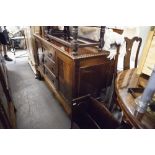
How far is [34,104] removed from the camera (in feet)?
7.30

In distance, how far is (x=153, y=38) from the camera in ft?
3.22

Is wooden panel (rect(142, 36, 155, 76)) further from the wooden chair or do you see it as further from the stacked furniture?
the stacked furniture

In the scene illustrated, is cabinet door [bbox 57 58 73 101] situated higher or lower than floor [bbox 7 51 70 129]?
higher

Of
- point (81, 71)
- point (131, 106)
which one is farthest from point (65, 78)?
point (131, 106)

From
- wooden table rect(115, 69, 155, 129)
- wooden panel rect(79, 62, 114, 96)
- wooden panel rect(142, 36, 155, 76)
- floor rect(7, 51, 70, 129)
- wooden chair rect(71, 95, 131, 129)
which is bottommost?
floor rect(7, 51, 70, 129)

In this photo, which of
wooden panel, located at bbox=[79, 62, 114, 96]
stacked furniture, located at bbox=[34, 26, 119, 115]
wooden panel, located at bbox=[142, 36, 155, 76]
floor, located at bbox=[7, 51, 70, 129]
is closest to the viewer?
wooden panel, located at bbox=[142, 36, 155, 76]

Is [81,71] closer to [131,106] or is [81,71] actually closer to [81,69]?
[81,69]

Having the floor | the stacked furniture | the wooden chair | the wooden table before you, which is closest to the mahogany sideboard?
the stacked furniture

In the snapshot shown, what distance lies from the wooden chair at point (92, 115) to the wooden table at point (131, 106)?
192 millimetres

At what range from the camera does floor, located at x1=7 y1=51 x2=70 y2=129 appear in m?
1.84

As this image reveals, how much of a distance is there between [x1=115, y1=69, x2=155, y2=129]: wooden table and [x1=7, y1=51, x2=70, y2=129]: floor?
1.08 metres

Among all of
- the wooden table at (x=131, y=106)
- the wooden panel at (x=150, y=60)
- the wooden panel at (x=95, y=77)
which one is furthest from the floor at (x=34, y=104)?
the wooden panel at (x=150, y=60)

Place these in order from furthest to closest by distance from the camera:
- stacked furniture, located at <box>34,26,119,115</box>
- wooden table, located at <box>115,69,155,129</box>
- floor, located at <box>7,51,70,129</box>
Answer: floor, located at <box>7,51,70,129</box> < stacked furniture, located at <box>34,26,119,115</box> < wooden table, located at <box>115,69,155,129</box>
